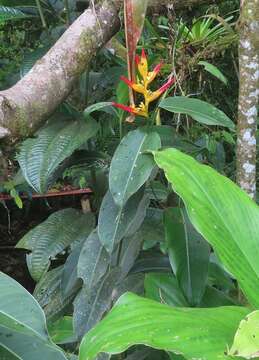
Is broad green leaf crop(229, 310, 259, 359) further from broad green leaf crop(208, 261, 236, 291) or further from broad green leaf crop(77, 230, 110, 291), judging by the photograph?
broad green leaf crop(208, 261, 236, 291)

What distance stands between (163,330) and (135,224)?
497mm

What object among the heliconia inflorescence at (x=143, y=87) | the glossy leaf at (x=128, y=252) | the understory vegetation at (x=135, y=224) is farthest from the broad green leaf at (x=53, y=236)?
the heliconia inflorescence at (x=143, y=87)

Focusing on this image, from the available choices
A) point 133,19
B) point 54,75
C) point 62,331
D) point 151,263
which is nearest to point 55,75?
point 54,75

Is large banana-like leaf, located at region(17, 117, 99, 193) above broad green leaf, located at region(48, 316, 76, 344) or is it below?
above

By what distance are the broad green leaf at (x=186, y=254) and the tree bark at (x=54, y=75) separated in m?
0.33

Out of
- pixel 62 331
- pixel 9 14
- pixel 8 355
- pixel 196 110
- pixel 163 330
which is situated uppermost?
pixel 9 14

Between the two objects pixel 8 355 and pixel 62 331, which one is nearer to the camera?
pixel 8 355

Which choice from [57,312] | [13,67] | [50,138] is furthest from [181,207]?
[13,67]

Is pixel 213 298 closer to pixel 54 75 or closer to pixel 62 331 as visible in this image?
pixel 62 331

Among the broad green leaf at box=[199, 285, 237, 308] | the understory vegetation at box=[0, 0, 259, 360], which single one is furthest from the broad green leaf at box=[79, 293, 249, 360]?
the broad green leaf at box=[199, 285, 237, 308]

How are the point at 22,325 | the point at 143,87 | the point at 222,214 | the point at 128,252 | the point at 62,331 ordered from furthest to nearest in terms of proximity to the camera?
the point at 62,331 < the point at 128,252 < the point at 143,87 < the point at 222,214 < the point at 22,325

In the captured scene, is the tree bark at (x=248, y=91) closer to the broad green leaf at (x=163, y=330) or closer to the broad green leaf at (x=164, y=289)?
the broad green leaf at (x=164, y=289)

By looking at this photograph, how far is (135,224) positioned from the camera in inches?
42.1

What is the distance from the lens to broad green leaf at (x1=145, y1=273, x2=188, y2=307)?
1.05m
